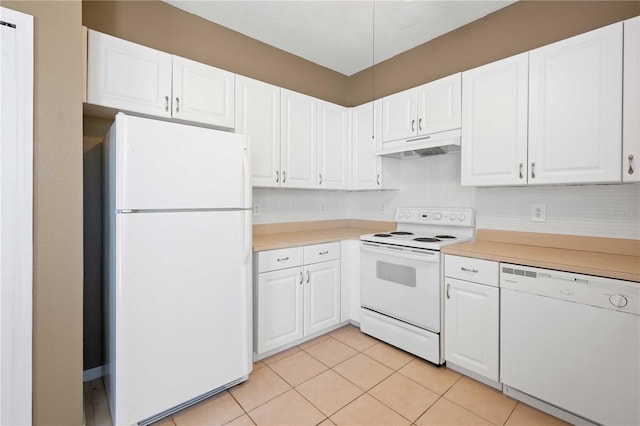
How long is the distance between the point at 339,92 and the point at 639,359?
3.25 m

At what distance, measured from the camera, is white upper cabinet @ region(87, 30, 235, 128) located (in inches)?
67.4

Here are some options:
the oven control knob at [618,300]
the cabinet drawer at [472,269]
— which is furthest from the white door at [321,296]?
the oven control knob at [618,300]

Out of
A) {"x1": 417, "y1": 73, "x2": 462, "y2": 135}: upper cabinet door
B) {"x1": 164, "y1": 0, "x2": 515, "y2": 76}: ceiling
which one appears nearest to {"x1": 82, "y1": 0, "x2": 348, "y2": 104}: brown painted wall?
{"x1": 164, "y1": 0, "x2": 515, "y2": 76}: ceiling

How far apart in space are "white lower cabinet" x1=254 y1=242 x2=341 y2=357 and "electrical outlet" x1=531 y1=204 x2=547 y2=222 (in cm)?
151

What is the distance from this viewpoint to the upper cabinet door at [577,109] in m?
1.63

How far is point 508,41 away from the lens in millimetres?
2307

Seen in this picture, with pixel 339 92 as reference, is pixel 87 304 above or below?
below

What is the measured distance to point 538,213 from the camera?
2.15 metres

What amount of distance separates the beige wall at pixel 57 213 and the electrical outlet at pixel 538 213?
2837 millimetres

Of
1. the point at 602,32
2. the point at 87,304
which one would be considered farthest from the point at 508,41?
the point at 87,304

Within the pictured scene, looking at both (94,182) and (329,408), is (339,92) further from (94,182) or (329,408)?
(329,408)

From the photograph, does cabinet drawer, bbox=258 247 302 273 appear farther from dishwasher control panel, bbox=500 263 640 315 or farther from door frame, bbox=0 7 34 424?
dishwasher control panel, bbox=500 263 640 315

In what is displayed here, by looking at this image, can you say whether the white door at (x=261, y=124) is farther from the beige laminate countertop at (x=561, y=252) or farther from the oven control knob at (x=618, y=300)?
the oven control knob at (x=618, y=300)

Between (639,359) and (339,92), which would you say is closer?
(639,359)
